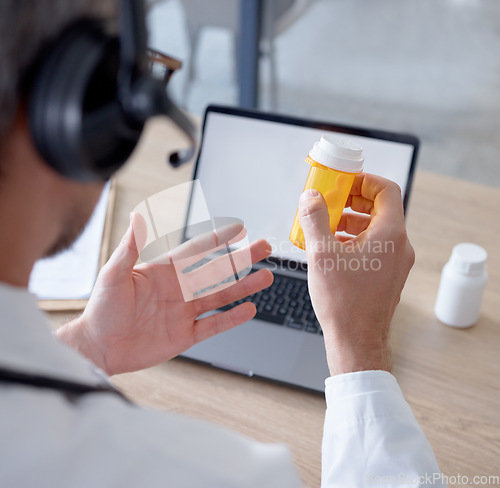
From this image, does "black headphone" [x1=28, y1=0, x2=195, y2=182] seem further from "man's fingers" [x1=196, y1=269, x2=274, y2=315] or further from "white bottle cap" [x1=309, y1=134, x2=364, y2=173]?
"man's fingers" [x1=196, y1=269, x2=274, y2=315]

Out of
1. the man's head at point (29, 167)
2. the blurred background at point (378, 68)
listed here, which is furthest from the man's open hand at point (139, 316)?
the blurred background at point (378, 68)

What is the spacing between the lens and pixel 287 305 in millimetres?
929

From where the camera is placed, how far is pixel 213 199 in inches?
41.7

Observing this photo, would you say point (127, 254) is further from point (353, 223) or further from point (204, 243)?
point (353, 223)

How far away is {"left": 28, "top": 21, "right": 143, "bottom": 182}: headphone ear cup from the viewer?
39cm

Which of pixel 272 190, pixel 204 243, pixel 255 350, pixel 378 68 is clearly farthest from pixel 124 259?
pixel 378 68

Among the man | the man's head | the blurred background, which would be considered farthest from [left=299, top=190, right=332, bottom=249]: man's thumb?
the blurred background

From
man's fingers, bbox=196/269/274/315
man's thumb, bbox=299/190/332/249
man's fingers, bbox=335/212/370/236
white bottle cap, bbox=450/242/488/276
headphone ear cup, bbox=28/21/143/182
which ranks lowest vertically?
man's fingers, bbox=196/269/274/315

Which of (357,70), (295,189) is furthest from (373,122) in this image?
(295,189)

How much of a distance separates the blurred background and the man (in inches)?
92.8

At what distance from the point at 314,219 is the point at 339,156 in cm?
8

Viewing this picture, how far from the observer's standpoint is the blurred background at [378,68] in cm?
302

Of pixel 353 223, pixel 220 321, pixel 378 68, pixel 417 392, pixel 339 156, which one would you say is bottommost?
pixel 417 392

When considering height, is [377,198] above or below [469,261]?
above
